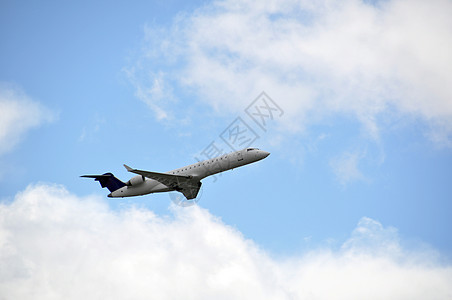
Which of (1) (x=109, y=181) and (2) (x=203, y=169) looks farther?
(1) (x=109, y=181)

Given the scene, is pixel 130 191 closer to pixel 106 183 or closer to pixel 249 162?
pixel 106 183

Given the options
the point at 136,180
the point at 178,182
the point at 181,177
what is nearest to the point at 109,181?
the point at 136,180

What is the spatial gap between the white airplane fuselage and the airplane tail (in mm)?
3190

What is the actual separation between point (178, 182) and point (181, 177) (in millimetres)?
1751

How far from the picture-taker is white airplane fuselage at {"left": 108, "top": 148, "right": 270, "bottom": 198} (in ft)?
184

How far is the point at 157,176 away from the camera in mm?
57062

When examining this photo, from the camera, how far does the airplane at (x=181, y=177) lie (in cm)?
5606

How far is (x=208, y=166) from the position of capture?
5691 centimetres

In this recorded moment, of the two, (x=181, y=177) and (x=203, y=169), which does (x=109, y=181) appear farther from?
(x=203, y=169)

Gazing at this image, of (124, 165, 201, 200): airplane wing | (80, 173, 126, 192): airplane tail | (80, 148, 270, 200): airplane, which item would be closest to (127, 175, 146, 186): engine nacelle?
(80, 148, 270, 200): airplane

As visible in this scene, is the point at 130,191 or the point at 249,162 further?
the point at 130,191

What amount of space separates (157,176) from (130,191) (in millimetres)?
7115

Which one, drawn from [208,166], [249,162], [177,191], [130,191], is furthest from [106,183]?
[249,162]

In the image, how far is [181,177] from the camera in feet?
188
